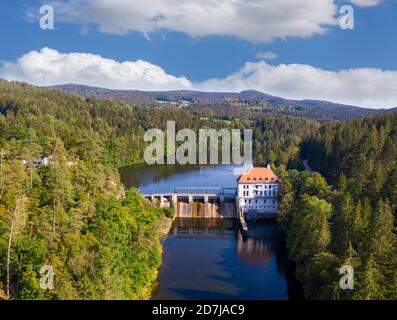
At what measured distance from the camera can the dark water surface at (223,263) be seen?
1416 inches

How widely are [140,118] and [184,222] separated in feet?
292

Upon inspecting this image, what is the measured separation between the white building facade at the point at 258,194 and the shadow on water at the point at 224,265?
12.6ft

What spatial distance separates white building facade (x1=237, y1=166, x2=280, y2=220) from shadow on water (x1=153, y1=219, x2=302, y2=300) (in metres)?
3.85

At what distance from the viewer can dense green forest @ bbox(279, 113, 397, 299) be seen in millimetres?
27859

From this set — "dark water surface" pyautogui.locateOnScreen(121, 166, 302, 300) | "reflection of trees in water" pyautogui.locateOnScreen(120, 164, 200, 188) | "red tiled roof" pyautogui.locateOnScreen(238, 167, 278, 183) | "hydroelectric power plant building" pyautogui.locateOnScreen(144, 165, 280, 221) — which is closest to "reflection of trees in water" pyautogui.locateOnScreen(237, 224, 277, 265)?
"dark water surface" pyautogui.locateOnScreen(121, 166, 302, 300)

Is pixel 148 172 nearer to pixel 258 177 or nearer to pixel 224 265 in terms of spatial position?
pixel 258 177

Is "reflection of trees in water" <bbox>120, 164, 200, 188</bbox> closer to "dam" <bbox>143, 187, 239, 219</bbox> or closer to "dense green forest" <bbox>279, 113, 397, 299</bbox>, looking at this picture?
"dam" <bbox>143, 187, 239, 219</bbox>

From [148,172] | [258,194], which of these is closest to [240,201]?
[258,194]

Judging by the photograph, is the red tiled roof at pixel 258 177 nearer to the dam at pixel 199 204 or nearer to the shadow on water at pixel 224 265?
the dam at pixel 199 204

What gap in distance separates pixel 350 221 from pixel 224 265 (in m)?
13.7

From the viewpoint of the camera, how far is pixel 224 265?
1671 inches
